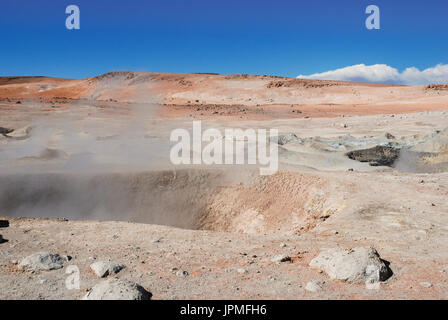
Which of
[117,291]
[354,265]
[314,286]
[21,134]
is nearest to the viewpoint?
[117,291]

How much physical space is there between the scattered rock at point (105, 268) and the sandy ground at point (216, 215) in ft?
0.18

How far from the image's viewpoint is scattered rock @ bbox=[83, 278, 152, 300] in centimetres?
228

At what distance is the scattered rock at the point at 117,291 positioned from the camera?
2283 mm

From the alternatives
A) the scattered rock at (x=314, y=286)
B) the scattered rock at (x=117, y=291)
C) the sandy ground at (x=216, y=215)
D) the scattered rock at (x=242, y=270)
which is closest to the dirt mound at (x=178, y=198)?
the sandy ground at (x=216, y=215)

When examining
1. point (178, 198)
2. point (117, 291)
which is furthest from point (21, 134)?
point (117, 291)

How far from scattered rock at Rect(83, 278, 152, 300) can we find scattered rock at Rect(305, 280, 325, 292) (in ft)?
3.48

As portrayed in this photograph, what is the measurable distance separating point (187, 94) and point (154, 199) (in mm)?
23300

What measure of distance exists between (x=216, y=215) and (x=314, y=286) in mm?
3737

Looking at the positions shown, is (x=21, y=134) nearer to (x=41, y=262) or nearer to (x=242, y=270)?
(x=41, y=262)

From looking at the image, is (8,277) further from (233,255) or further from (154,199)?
(154,199)

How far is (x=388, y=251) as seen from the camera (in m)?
3.17

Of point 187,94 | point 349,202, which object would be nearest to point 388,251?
point 349,202

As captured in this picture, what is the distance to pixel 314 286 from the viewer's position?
2533mm

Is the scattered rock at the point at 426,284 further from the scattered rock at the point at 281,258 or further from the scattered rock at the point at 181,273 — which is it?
the scattered rock at the point at 181,273
